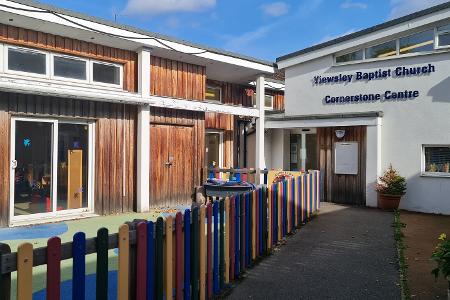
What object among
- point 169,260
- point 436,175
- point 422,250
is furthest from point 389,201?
point 169,260

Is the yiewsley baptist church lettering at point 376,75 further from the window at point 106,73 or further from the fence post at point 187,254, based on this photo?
the fence post at point 187,254

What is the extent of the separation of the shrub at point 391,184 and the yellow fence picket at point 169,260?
8873 millimetres

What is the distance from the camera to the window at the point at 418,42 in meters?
11.1

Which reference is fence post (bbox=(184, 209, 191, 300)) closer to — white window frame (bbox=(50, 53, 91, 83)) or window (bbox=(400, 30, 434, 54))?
white window frame (bbox=(50, 53, 91, 83))

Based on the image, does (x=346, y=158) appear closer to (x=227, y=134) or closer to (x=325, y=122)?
(x=325, y=122)

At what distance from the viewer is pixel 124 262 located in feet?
10.2

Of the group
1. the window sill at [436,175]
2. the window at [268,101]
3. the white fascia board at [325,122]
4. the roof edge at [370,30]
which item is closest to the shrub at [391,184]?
the window sill at [436,175]

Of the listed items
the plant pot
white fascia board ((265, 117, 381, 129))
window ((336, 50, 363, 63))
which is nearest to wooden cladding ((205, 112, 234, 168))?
white fascia board ((265, 117, 381, 129))

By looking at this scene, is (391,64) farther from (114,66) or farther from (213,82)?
(114,66)

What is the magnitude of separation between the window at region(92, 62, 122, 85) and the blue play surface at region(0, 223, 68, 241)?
3.69 meters

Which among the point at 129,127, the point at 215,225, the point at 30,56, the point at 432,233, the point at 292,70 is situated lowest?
the point at 432,233

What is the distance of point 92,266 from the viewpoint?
17.3 feet

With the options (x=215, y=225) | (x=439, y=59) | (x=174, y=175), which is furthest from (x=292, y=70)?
(x=215, y=225)

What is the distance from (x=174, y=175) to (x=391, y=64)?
730cm
